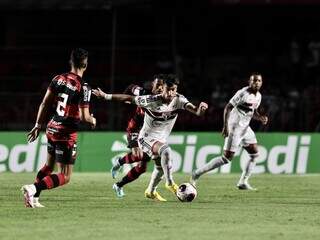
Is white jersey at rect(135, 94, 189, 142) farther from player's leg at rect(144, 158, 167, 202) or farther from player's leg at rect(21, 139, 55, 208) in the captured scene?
player's leg at rect(21, 139, 55, 208)

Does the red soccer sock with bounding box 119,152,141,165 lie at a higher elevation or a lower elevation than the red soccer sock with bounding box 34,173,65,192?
lower

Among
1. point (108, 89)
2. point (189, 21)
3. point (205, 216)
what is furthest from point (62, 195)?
point (189, 21)

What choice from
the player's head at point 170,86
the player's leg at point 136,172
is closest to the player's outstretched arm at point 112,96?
the player's head at point 170,86

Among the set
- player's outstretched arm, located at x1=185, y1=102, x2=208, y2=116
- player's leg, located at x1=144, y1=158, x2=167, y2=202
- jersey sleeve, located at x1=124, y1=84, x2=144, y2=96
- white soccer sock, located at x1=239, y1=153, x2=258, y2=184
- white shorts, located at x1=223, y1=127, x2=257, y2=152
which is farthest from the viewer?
white soccer sock, located at x1=239, y1=153, x2=258, y2=184

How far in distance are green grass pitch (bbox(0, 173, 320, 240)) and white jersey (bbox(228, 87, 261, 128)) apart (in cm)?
123

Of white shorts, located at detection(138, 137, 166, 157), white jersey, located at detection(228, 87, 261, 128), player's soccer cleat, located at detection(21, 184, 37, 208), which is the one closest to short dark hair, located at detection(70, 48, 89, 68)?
player's soccer cleat, located at detection(21, 184, 37, 208)

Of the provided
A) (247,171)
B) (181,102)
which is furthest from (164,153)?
(247,171)

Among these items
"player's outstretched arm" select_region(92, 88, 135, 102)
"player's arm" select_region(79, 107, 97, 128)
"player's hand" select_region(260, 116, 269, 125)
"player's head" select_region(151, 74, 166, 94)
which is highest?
"player's head" select_region(151, 74, 166, 94)

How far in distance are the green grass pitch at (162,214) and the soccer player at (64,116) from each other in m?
0.36

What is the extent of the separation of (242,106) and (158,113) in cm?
368

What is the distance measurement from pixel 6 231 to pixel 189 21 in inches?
850

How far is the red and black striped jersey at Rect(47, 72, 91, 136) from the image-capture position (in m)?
12.8

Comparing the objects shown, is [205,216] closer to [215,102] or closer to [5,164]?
[5,164]

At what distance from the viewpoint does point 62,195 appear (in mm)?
15703
